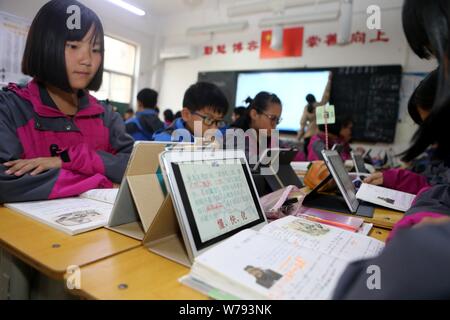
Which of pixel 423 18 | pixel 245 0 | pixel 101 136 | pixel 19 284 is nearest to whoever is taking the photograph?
pixel 423 18

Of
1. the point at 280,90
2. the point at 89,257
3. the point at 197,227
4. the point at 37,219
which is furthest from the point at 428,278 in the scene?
the point at 280,90

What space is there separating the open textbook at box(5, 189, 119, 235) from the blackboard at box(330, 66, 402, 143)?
395 cm

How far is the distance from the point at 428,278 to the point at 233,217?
43 cm

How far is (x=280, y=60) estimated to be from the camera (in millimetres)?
4734

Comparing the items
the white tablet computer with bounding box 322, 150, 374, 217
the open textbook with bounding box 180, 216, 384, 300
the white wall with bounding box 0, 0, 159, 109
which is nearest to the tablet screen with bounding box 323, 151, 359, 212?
the white tablet computer with bounding box 322, 150, 374, 217

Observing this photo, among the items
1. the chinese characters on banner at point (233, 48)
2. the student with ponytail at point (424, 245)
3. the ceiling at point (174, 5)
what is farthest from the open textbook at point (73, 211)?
the ceiling at point (174, 5)

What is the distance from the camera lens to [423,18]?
0.54 meters

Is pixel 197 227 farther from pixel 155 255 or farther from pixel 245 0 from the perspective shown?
pixel 245 0

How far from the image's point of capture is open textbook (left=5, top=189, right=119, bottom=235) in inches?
28.7

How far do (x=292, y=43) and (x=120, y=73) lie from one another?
329 centimetres

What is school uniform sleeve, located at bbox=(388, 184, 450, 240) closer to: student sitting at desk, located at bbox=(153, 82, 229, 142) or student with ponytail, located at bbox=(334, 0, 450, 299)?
student with ponytail, located at bbox=(334, 0, 450, 299)

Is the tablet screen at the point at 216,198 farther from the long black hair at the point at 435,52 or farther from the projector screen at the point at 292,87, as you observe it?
the projector screen at the point at 292,87

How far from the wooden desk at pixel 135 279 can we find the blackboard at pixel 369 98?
162 inches
